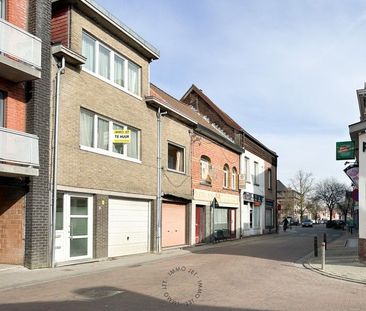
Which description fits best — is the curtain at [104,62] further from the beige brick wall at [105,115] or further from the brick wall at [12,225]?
the brick wall at [12,225]

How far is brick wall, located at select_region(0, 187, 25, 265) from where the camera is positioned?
576 inches

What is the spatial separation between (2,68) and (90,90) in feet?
14.2

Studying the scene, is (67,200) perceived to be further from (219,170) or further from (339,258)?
(219,170)

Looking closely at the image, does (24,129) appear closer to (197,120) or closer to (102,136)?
(102,136)

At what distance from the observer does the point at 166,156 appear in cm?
2334

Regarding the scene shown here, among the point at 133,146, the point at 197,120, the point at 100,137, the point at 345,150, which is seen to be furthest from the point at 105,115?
the point at 197,120

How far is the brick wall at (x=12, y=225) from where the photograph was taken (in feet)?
48.0

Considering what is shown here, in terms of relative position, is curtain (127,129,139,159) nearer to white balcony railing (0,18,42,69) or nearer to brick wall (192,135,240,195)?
brick wall (192,135,240,195)

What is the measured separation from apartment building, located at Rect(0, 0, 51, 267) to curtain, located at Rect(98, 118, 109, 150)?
3124mm

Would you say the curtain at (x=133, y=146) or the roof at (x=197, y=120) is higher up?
the roof at (x=197, y=120)

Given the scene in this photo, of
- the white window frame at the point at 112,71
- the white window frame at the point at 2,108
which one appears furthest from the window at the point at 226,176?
the white window frame at the point at 2,108

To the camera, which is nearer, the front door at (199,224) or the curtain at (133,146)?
the curtain at (133,146)

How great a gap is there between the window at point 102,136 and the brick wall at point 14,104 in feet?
8.68

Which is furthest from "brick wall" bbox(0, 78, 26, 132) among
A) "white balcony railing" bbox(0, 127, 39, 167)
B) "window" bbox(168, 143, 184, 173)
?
"window" bbox(168, 143, 184, 173)
